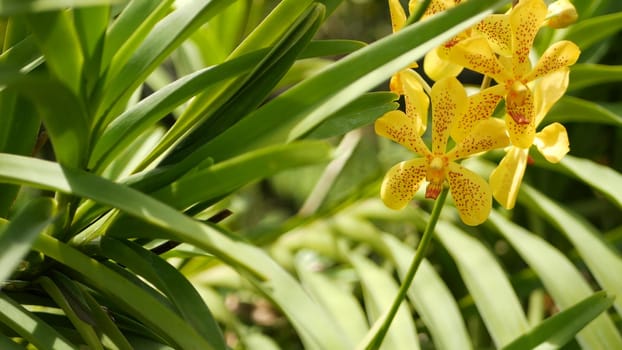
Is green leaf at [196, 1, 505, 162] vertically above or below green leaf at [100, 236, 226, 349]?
above

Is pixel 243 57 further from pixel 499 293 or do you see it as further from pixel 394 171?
pixel 499 293

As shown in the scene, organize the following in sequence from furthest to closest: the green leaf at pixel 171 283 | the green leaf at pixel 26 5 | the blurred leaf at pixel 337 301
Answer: the blurred leaf at pixel 337 301, the green leaf at pixel 171 283, the green leaf at pixel 26 5

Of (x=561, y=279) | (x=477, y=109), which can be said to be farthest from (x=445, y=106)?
(x=561, y=279)

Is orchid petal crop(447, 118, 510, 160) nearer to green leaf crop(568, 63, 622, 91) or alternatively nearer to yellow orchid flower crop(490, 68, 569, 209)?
yellow orchid flower crop(490, 68, 569, 209)

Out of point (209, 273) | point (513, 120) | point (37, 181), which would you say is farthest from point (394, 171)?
point (209, 273)

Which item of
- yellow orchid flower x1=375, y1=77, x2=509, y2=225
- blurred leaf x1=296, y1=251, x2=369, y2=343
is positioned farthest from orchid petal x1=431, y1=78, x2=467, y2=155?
blurred leaf x1=296, y1=251, x2=369, y2=343

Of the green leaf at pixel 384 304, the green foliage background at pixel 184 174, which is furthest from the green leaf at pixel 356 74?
the green leaf at pixel 384 304

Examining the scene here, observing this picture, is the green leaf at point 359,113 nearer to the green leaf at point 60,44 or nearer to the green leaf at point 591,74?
the green leaf at point 60,44
